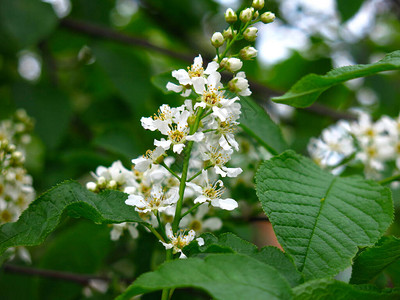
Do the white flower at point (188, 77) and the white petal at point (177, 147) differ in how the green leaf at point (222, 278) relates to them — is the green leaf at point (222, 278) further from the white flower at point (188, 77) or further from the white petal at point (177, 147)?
the white flower at point (188, 77)

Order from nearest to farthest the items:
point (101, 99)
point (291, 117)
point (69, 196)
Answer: point (69, 196)
point (101, 99)
point (291, 117)

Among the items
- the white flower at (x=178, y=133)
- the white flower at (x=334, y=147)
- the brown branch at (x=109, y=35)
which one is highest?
the brown branch at (x=109, y=35)

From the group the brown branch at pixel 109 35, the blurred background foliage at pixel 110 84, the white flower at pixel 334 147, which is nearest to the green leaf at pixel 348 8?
the blurred background foliage at pixel 110 84

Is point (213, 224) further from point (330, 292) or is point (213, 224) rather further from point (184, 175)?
point (330, 292)

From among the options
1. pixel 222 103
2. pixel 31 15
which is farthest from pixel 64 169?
pixel 222 103

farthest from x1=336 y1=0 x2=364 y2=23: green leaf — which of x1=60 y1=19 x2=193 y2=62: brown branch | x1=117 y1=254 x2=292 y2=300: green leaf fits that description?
x1=117 y1=254 x2=292 y2=300: green leaf

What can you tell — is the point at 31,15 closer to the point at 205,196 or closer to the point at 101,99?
the point at 101,99
